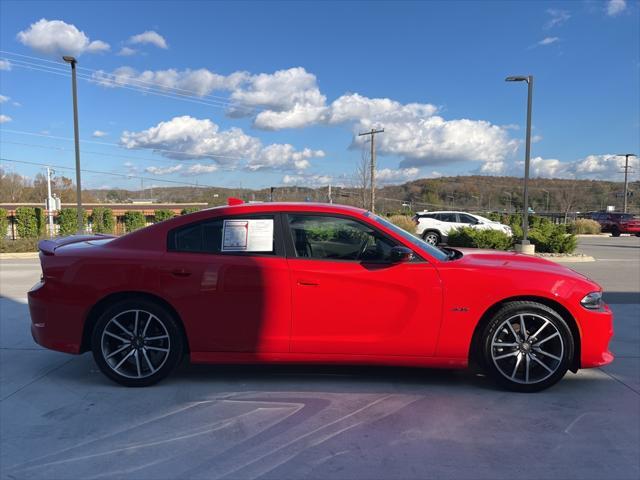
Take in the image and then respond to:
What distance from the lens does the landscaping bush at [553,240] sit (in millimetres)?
15875

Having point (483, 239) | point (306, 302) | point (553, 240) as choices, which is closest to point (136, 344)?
point (306, 302)

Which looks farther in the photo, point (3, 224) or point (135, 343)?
point (3, 224)

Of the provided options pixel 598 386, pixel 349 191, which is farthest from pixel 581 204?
pixel 598 386

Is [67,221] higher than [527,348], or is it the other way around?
[67,221]

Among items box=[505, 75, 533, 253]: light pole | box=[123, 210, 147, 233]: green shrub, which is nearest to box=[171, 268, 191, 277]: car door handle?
box=[505, 75, 533, 253]: light pole

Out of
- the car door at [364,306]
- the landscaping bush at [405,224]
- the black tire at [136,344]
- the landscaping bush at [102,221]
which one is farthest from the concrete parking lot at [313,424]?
the landscaping bush at [102,221]

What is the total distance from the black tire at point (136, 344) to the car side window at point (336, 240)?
1286 millimetres

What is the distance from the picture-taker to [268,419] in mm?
3240

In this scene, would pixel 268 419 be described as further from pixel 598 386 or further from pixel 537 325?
pixel 598 386

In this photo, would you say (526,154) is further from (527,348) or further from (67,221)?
(67,221)

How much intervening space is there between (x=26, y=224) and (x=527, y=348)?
25830 millimetres

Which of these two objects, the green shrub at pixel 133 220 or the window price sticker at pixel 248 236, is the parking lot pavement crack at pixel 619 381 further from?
the green shrub at pixel 133 220

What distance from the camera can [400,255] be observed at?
365cm

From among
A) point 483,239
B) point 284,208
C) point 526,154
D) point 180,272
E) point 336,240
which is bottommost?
point 483,239
